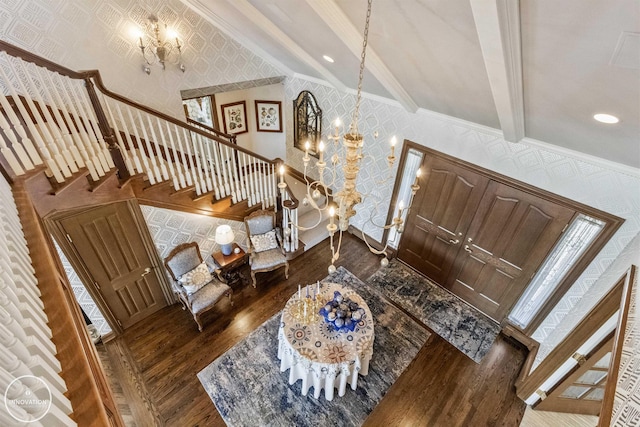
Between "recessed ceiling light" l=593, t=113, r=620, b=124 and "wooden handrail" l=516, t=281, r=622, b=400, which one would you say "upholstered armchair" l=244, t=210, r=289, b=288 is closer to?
"wooden handrail" l=516, t=281, r=622, b=400

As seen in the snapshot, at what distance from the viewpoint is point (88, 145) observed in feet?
8.66

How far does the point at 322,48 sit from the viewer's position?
325cm

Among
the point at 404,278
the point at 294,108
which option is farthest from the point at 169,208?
the point at 404,278

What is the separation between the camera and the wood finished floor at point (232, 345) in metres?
3.00

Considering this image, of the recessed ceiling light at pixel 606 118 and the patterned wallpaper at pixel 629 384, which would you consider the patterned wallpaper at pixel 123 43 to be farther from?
the patterned wallpaper at pixel 629 384

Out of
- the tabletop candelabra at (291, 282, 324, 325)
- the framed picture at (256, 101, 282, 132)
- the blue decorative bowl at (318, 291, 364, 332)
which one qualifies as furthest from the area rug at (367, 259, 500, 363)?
the framed picture at (256, 101, 282, 132)

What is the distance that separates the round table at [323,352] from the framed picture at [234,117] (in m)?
4.85

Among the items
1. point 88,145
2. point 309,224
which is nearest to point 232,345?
point 309,224

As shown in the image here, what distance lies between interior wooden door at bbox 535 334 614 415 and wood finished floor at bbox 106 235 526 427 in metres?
0.36

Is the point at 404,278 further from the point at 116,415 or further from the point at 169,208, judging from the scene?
the point at 116,415

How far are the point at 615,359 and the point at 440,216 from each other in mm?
2652

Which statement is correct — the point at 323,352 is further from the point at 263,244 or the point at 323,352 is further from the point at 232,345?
the point at 263,244

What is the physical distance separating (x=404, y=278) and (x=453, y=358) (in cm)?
137

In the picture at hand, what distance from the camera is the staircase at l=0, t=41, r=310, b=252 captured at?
2.12 meters
